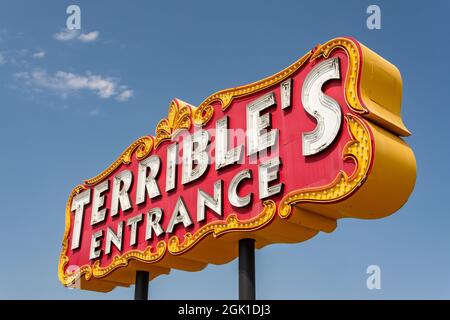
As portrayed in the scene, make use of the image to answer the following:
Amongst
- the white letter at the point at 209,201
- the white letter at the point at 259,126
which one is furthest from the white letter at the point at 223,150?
the white letter at the point at 209,201

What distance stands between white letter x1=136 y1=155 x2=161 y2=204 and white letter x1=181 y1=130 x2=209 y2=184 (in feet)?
3.76

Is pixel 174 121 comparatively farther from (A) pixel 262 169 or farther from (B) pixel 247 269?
(B) pixel 247 269

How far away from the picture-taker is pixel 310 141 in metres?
10.4

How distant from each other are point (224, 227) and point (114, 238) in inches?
179

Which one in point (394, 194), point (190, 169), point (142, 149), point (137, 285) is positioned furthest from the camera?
point (142, 149)

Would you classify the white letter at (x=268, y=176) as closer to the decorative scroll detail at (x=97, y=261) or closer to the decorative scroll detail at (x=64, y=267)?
the decorative scroll detail at (x=97, y=261)

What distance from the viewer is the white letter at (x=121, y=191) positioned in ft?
49.3

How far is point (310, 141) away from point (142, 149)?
6.09m

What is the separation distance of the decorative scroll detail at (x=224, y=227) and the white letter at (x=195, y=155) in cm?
135

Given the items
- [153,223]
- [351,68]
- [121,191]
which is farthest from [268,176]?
[121,191]

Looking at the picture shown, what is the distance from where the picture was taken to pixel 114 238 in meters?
14.9

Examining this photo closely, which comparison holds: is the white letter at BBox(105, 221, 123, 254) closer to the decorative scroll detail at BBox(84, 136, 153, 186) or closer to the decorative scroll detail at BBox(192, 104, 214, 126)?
the decorative scroll detail at BBox(84, 136, 153, 186)

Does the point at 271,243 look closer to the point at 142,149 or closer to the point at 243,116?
the point at 243,116
